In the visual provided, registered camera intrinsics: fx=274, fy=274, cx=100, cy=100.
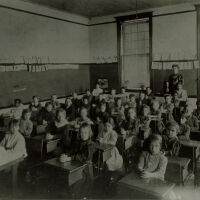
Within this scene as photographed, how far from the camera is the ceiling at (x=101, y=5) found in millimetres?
7594

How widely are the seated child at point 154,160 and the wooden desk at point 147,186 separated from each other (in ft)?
1.19

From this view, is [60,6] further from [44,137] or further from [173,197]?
[173,197]

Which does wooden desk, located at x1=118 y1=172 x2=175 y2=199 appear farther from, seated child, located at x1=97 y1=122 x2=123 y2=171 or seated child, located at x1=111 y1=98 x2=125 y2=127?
seated child, located at x1=111 y1=98 x2=125 y2=127

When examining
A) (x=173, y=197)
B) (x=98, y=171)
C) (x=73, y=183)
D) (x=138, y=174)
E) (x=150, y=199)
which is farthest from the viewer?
(x=98, y=171)

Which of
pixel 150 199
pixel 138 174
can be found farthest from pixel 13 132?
pixel 150 199

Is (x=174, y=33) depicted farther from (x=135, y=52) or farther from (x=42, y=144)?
(x=42, y=144)

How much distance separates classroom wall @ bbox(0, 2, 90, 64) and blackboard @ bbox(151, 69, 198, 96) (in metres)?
2.72

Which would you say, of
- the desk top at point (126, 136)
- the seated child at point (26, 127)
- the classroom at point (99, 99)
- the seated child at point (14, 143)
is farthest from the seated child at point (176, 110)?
the seated child at point (14, 143)

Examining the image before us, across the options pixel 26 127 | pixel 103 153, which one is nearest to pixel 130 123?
pixel 103 153

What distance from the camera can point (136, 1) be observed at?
25.0 ft

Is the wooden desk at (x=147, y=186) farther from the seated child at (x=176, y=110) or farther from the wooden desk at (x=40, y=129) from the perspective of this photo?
the seated child at (x=176, y=110)

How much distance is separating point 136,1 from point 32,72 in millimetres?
3508

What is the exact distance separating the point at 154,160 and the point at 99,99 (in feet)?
16.5

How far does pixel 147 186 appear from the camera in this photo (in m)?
2.38
